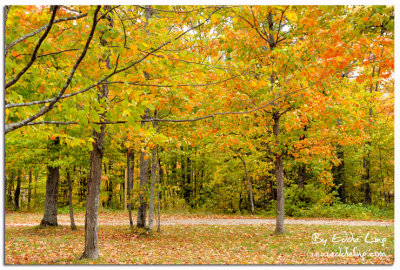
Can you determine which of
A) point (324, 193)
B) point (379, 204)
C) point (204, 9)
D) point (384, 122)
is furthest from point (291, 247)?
point (324, 193)

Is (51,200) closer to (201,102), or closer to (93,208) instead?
(93,208)

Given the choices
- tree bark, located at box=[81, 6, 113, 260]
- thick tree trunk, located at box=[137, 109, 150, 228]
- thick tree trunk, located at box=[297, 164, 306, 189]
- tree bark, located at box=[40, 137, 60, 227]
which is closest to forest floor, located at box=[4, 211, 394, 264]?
tree bark, located at box=[81, 6, 113, 260]

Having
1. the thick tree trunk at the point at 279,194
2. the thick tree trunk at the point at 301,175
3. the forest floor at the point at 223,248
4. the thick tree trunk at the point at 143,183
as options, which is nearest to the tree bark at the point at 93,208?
the forest floor at the point at 223,248

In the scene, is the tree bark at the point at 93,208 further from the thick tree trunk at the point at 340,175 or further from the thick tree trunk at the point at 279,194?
the thick tree trunk at the point at 340,175

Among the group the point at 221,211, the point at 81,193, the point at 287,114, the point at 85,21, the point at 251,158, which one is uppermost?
the point at 85,21

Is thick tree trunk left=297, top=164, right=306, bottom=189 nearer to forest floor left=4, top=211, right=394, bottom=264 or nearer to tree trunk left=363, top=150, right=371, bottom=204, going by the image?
forest floor left=4, top=211, right=394, bottom=264

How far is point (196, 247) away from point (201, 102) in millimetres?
2817

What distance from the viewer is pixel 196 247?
18.8 ft

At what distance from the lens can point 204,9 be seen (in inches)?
116

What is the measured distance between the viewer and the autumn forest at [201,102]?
3.11 metres

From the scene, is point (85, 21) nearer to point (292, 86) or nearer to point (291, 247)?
point (292, 86)

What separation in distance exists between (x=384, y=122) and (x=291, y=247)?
8.58 feet

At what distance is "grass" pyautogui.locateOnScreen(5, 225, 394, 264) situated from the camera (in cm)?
411

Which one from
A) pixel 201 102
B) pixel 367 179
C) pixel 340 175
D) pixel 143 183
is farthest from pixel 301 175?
pixel 201 102
